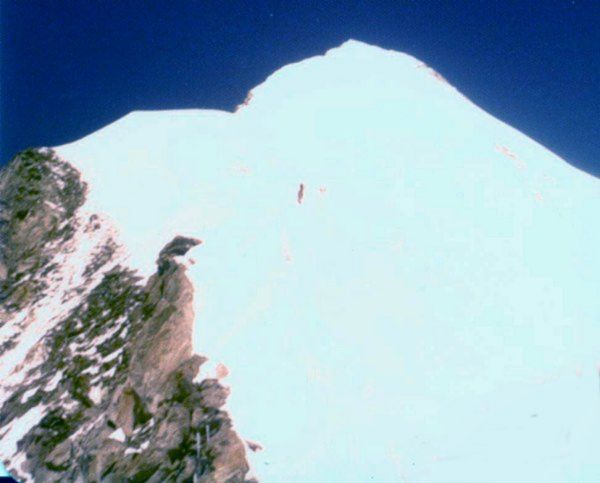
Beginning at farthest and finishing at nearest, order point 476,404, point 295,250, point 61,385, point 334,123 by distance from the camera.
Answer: point 334,123 < point 295,250 < point 61,385 < point 476,404

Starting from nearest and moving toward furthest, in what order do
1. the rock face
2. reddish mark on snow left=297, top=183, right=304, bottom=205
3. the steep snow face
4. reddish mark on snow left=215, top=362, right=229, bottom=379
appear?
the steep snow face → the rock face → reddish mark on snow left=215, top=362, right=229, bottom=379 → reddish mark on snow left=297, top=183, right=304, bottom=205

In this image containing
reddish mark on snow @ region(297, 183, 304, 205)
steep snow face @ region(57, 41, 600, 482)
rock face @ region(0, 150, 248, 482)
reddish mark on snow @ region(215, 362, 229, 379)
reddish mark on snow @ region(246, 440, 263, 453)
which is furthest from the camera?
reddish mark on snow @ region(297, 183, 304, 205)

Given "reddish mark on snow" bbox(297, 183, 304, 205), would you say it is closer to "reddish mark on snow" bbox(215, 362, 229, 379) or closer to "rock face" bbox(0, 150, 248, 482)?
"rock face" bbox(0, 150, 248, 482)

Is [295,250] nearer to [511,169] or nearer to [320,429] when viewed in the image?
[320,429]

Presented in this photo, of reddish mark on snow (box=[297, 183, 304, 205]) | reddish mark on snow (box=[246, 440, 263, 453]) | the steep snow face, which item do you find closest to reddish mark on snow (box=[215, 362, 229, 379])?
the steep snow face

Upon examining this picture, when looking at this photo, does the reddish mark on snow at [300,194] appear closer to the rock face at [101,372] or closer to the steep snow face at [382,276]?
the steep snow face at [382,276]

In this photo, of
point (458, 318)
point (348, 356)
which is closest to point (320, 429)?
point (348, 356)

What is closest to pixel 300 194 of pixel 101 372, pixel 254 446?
pixel 101 372
